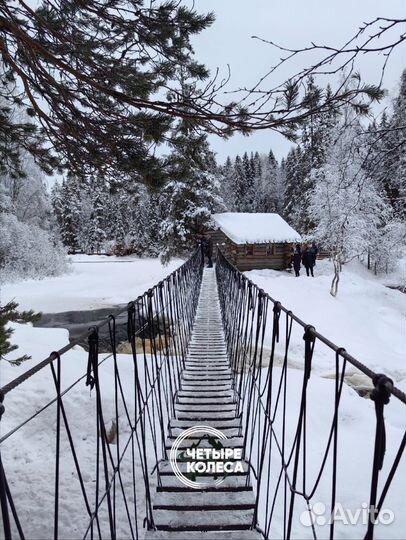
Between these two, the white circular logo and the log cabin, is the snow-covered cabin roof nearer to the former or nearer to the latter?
the log cabin

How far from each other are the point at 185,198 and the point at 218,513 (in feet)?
63.3

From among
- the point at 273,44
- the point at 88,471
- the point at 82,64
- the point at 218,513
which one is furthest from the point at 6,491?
the point at 82,64

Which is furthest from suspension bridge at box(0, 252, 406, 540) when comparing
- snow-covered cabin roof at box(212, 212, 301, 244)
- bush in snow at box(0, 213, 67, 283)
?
snow-covered cabin roof at box(212, 212, 301, 244)

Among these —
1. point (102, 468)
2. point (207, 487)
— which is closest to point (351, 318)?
point (102, 468)

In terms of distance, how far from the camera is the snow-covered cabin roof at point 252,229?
20.6 m

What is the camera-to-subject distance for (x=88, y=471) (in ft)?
10.3

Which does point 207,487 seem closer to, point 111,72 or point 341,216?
point 111,72

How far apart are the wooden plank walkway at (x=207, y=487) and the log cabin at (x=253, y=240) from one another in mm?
16318

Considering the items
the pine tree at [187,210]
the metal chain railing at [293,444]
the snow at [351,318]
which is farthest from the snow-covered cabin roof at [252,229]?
the metal chain railing at [293,444]

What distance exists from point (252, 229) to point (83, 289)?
10.5 meters

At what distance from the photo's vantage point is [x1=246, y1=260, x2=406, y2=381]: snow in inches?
354

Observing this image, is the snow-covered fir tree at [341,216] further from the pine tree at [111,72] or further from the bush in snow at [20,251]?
the pine tree at [111,72]

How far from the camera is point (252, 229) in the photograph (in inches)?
854

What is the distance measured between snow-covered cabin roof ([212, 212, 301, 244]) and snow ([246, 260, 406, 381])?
4.71m
